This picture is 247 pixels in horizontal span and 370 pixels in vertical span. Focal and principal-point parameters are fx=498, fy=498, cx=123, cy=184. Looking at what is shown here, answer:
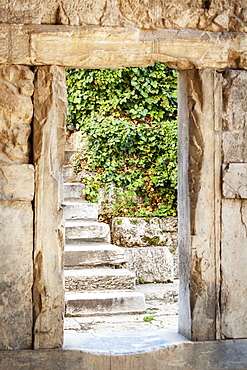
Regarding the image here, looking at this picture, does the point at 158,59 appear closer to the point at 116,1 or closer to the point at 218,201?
the point at 116,1

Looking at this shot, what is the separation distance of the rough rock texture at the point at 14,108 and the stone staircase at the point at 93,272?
2.31m

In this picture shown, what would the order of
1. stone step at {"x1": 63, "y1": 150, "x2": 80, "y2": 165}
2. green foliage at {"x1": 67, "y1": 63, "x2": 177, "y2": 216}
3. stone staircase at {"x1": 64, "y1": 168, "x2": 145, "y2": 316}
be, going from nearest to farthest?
1. stone staircase at {"x1": 64, "y1": 168, "x2": 145, "y2": 316}
2. green foliage at {"x1": 67, "y1": 63, "x2": 177, "y2": 216}
3. stone step at {"x1": 63, "y1": 150, "x2": 80, "y2": 165}

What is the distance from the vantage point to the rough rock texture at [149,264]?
721 centimetres

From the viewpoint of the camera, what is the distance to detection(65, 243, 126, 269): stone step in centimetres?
627

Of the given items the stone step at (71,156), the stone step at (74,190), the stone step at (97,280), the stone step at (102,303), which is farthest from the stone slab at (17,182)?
the stone step at (71,156)

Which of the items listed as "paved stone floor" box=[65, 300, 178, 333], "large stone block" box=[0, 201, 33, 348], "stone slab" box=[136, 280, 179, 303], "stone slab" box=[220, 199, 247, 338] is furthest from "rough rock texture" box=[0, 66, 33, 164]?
"stone slab" box=[136, 280, 179, 303]

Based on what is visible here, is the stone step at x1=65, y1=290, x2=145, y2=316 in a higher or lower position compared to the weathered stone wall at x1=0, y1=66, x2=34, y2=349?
lower

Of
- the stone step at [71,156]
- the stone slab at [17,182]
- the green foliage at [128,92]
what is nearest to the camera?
the stone slab at [17,182]

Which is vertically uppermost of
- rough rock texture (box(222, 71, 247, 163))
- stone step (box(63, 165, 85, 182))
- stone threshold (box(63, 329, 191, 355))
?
rough rock texture (box(222, 71, 247, 163))

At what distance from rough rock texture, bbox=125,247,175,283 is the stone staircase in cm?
53

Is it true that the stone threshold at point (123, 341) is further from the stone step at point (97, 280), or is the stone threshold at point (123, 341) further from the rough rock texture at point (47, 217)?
the stone step at point (97, 280)

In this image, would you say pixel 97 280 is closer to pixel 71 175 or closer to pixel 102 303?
pixel 102 303

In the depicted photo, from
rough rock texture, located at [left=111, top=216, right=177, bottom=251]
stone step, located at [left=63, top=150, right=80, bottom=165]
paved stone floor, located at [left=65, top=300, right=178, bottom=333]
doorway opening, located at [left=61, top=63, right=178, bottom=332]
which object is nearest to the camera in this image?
paved stone floor, located at [left=65, top=300, right=178, bottom=333]

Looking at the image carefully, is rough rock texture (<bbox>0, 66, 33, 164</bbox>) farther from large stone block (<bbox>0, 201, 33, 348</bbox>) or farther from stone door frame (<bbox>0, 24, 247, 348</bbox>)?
large stone block (<bbox>0, 201, 33, 348</bbox>)
